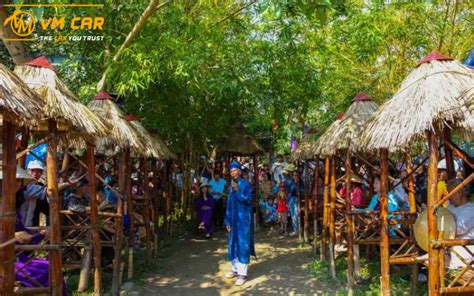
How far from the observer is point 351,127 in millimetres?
7797

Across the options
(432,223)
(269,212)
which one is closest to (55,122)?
(432,223)

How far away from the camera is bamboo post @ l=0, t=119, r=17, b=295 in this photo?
13.0ft

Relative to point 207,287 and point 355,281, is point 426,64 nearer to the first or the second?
point 355,281

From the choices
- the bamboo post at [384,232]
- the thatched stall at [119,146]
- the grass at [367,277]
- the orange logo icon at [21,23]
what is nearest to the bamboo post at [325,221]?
the grass at [367,277]

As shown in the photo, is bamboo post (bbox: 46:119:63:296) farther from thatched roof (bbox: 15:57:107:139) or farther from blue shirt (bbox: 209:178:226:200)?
blue shirt (bbox: 209:178:226:200)

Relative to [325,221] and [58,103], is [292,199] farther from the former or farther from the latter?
[58,103]

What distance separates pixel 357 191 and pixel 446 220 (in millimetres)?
4164

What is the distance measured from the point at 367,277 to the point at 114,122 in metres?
5.05

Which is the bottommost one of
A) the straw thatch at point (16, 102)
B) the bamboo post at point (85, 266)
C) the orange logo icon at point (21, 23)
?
the bamboo post at point (85, 266)

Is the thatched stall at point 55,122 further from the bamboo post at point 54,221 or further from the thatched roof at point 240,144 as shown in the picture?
the thatched roof at point 240,144

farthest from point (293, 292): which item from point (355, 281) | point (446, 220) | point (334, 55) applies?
point (334, 55)

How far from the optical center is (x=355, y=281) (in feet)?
25.0

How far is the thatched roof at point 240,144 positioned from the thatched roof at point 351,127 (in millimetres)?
6439

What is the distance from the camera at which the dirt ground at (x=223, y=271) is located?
25.4 feet
